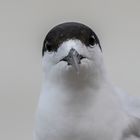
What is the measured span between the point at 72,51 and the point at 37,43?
96 cm

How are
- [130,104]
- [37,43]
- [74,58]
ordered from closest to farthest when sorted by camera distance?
[74,58]
[130,104]
[37,43]

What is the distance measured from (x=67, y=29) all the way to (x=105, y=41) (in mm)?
949

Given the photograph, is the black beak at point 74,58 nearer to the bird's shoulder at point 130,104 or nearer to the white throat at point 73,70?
the white throat at point 73,70

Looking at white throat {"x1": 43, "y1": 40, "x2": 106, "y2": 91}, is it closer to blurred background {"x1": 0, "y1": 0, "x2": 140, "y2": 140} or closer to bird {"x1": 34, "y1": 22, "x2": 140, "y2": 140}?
bird {"x1": 34, "y1": 22, "x2": 140, "y2": 140}

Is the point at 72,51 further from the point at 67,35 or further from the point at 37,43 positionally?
the point at 37,43

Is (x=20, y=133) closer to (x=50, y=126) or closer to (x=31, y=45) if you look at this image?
(x=31, y=45)

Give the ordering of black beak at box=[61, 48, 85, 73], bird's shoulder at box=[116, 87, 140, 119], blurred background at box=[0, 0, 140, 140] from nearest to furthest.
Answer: black beak at box=[61, 48, 85, 73]
bird's shoulder at box=[116, 87, 140, 119]
blurred background at box=[0, 0, 140, 140]

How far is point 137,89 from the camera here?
1787mm

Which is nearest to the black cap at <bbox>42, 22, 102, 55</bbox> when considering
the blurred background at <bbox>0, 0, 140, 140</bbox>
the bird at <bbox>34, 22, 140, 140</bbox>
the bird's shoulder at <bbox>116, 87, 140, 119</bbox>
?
the bird at <bbox>34, 22, 140, 140</bbox>

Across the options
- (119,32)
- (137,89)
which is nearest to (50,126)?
(137,89)

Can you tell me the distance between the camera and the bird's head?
90 cm

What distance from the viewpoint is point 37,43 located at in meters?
1.85

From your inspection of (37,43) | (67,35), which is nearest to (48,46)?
(67,35)

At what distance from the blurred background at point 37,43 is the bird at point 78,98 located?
31.8 inches
